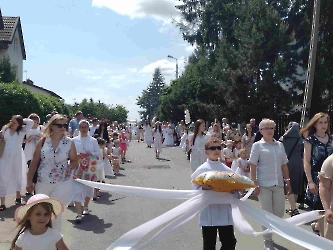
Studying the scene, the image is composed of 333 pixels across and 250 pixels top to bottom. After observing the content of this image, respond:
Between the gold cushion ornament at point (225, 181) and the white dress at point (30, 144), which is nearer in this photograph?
the gold cushion ornament at point (225, 181)

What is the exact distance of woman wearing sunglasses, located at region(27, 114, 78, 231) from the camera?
6.23 meters

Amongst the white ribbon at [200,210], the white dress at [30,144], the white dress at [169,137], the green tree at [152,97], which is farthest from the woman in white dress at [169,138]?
the green tree at [152,97]

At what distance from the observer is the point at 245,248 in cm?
681

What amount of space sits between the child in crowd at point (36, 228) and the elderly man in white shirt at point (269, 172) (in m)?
3.44

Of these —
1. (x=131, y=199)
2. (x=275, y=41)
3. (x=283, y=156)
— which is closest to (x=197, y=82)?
(x=275, y=41)

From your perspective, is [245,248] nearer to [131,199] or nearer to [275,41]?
[131,199]

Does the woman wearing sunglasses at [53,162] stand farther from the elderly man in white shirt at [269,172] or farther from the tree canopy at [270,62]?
the tree canopy at [270,62]

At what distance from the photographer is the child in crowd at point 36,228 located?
3.84 metres

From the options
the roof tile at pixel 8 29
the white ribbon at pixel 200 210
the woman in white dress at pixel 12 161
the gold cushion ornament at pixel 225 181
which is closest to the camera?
the white ribbon at pixel 200 210

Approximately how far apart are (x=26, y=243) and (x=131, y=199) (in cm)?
725

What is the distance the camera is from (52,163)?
247 inches

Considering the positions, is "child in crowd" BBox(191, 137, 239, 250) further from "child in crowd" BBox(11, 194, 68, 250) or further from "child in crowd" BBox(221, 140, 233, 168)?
"child in crowd" BBox(221, 140, 233, 168)

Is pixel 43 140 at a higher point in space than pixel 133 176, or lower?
higher

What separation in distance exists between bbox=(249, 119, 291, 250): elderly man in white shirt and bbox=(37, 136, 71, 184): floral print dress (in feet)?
8.75
